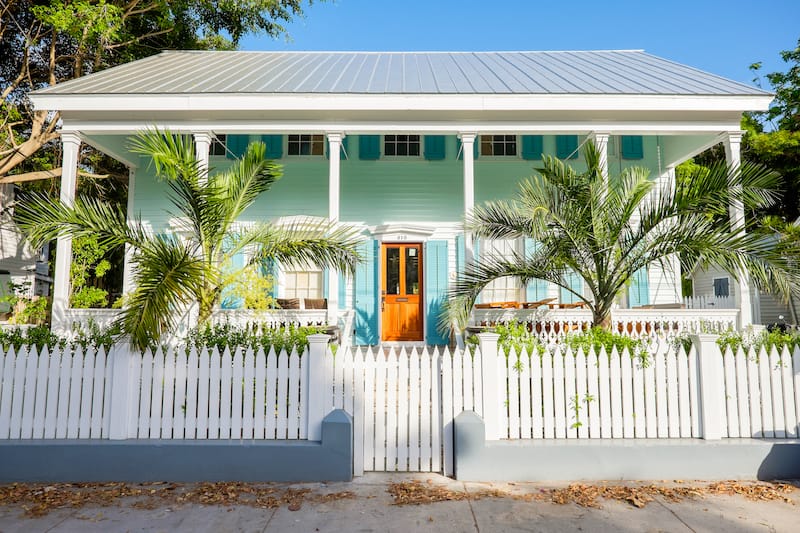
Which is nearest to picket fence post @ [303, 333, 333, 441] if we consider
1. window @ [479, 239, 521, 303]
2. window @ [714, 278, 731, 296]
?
window @ [479, 239, 521, 303]

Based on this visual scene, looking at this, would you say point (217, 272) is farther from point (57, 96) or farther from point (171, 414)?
point (57, 96)

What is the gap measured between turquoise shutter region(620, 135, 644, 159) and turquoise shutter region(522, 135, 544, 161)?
75.0 inches

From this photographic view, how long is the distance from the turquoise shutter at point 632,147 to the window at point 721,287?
827cm

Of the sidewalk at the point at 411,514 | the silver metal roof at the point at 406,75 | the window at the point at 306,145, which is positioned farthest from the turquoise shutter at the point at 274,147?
the sidewalk at the point at 411,514

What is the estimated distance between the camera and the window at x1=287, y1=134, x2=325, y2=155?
10977 millimetres

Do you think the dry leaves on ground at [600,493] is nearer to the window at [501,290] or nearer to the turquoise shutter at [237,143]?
the window at [501,290]

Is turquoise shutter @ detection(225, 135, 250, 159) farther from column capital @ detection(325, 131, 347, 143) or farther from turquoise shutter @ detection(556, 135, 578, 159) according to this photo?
turquoise shutter @ detection(556, 135, 578, 159)

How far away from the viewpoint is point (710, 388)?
428 cm

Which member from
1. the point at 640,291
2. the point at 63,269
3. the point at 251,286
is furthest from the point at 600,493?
the point at 63,269

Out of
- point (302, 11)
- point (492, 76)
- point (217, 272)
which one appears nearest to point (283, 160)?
point (492, 76)

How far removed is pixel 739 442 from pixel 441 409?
8.64 ft

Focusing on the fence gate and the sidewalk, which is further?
the fence gate

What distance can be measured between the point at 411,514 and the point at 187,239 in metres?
3.92

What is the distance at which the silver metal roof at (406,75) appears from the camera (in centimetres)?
860
